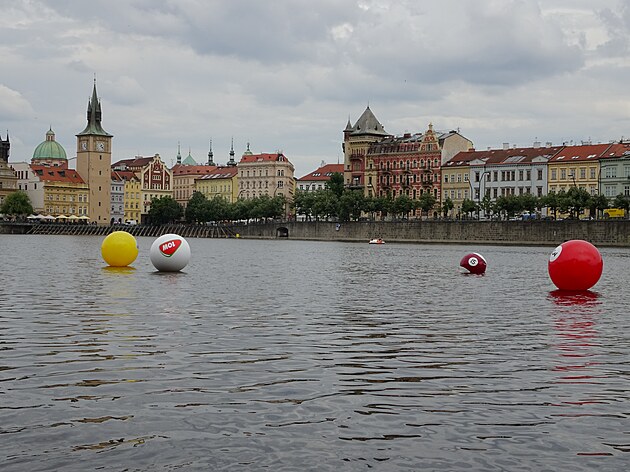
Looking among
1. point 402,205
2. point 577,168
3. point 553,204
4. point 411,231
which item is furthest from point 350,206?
point 553,204

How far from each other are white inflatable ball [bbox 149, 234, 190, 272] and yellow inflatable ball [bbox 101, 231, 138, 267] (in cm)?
419

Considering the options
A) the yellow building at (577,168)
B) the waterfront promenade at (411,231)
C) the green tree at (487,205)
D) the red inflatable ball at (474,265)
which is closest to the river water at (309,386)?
the red inflatable ball at (474,265)

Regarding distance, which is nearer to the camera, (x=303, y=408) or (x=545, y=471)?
(x=545, y=471)

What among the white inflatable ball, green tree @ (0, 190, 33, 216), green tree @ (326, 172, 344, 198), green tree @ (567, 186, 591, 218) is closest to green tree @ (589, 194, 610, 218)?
green tree @ (567, 186, 591, 218)

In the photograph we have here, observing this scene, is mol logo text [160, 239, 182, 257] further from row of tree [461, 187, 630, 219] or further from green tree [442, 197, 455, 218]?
green tree [442, 197, 455, 218]

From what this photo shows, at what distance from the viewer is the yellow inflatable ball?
4144 cm

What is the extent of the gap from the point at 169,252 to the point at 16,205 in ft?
509

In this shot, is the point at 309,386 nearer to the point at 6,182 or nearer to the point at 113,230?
the point at 113,230

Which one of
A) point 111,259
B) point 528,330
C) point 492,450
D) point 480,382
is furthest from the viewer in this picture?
point 111,259

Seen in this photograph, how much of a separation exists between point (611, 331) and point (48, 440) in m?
13.1

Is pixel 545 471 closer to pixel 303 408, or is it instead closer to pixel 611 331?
pixel 303 408

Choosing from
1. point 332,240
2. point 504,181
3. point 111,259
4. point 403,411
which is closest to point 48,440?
point 403,411

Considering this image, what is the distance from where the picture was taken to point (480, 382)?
1270cm

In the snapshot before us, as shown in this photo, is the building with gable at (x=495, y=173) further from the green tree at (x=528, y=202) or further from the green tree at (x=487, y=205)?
the green tree at (x=528, y=202)
